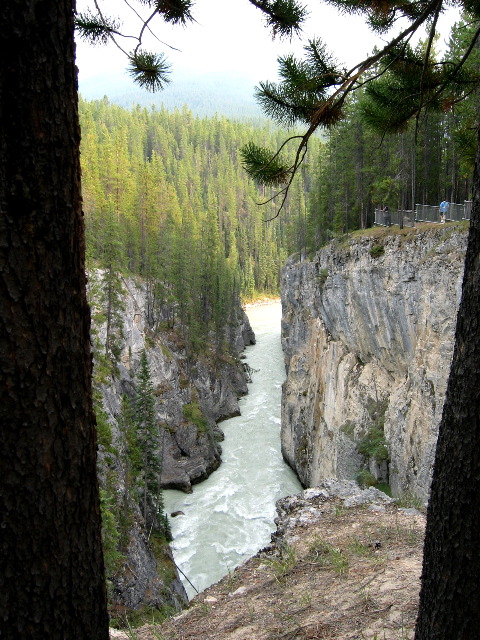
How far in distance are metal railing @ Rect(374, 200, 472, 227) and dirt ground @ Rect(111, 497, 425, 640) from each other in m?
8.09

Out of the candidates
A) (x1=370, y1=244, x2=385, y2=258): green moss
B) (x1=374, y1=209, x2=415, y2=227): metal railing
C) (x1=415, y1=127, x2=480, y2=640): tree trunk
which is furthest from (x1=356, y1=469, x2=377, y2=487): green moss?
(x1=415, y1=127, x2=480, y2=640): tree trunk

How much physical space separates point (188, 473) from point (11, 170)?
29180 mm

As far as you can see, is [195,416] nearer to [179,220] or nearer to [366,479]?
[366,479]

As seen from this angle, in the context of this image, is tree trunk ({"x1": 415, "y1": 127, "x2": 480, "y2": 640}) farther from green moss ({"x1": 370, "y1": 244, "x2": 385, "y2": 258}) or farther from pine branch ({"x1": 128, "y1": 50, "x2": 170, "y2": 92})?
green moss ({"x1": 370, "y1": 244, "x2": 385, "y2": 258})

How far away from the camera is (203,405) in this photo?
1447 inches

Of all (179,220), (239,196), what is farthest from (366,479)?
(239,196)

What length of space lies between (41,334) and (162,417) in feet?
103

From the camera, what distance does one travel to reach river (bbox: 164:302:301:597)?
20750 millimetres

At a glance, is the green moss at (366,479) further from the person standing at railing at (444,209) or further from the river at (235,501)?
the person standing at railing at (444,209)

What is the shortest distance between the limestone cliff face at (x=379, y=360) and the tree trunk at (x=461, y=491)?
11878mm

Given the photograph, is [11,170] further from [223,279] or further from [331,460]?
[223,279]

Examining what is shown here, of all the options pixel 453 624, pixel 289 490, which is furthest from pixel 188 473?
pixel 453 624

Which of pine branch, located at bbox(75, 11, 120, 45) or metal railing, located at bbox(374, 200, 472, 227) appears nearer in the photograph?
pine branch, located at bbox(75, 11, 120, 45)

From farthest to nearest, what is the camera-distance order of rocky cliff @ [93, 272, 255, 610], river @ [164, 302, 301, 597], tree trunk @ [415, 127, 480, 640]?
A: river @ [164, 302, 301, 597] < rocky cliff @ [93, 272, 255, 610] < tree trunk @ [415, 127, 480, 640]
